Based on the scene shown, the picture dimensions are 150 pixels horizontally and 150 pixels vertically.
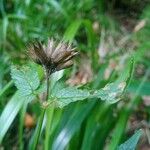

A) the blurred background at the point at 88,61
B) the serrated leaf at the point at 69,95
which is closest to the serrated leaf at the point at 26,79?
the serrated leaf at the point at 69,95

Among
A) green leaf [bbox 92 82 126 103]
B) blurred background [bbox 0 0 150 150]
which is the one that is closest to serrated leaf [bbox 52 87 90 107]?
green leaf [bbox 92 82 126 103]

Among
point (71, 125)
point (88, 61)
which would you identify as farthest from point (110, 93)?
point (88, 61)

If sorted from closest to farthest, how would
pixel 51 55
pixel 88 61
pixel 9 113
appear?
pixel 51 55
pixel 9 113
pixel 88 61

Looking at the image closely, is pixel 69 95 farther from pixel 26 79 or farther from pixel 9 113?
pixel 9 113

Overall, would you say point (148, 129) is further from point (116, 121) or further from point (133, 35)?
point (133, 35)

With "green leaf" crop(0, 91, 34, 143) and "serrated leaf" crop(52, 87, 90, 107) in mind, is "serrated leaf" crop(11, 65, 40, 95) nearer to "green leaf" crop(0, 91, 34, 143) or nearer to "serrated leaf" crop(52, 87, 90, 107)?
"serrated leaf" crop(52, 87, 90, 107)
